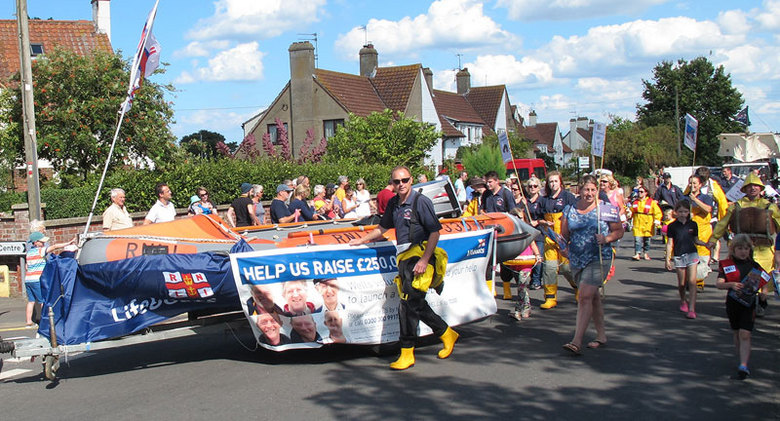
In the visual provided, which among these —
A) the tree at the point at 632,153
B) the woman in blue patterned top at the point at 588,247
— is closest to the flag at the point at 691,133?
the woman in blue patterned top at the point at 588,247

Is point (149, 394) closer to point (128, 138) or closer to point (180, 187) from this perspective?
point (180, 187)

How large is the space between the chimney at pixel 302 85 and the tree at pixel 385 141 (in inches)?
466

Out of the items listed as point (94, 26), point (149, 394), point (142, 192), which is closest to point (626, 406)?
point (149, 394)

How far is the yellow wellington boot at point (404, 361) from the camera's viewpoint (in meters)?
6.91

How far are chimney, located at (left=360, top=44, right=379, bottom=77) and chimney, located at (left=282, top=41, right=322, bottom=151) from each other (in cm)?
614

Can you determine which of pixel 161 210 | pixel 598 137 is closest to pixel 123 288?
pixel 161 210

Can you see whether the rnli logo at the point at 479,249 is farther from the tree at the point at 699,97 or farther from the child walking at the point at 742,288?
the tree at the point at 699,97

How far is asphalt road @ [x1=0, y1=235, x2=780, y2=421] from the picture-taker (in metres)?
5.70

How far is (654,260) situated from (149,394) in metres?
12.1

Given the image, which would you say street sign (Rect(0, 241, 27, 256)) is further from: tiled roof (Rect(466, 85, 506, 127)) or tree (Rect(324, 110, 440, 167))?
tiled roof (Rect(466, 85, 506, 127))

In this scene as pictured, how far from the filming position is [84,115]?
1767 cm

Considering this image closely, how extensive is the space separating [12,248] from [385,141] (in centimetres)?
2141

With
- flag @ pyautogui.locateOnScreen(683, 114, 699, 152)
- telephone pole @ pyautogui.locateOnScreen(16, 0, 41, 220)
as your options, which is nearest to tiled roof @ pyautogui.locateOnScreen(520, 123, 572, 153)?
flag @ pyautogui.locateOnScreen(683, 114, 699, 152)

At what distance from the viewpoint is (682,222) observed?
9.80 metres
